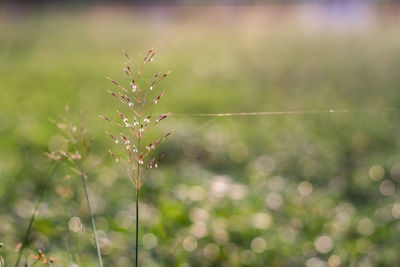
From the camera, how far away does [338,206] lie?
2762mm

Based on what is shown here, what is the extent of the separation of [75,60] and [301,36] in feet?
12.7

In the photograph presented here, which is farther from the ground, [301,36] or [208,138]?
[301,36]

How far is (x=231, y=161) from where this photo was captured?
11.4ft

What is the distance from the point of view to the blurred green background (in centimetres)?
218

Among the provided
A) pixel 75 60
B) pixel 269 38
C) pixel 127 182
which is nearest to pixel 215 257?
pixel 127 182

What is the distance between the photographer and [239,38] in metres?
8.70

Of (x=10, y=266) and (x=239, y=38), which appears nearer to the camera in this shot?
(x=10, y=266)

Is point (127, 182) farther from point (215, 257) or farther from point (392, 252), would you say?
point (392, 252)

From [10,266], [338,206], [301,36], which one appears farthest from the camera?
[301,36]

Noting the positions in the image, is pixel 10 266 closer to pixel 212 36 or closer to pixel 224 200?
pixel 224 200

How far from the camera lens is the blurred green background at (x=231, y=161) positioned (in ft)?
7.16

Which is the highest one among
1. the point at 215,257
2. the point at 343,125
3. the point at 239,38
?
the point at 239,38

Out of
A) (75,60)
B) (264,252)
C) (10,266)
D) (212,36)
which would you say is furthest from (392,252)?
(212,36)

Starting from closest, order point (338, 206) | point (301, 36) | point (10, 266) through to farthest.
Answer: point (10, 266)
point (338, 206)
point (301, 36)
